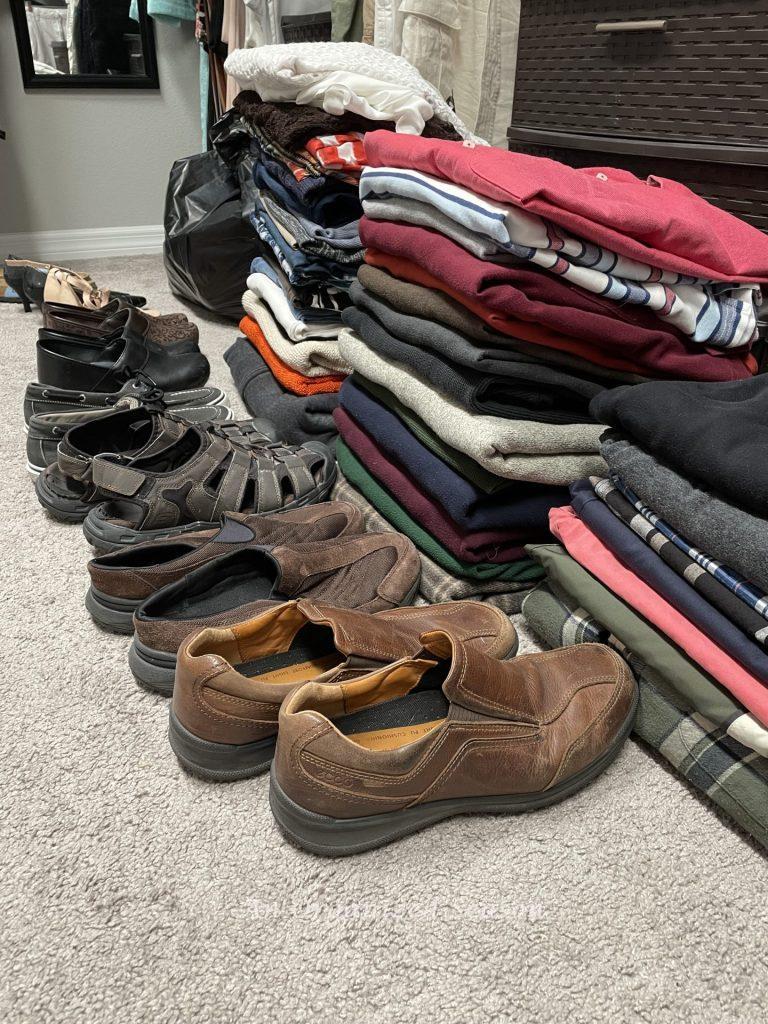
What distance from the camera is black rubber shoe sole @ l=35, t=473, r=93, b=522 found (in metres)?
1.26

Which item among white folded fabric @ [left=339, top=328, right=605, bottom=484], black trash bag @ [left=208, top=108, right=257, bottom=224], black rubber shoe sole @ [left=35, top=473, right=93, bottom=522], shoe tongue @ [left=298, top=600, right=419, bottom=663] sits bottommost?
black rubber shoe sole @ [left=35, top=473, right=93, bottom=522]

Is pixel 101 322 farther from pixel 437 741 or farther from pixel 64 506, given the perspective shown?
pixel 437 741

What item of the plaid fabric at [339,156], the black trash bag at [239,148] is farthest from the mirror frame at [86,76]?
the plaid fabric at [339,156]

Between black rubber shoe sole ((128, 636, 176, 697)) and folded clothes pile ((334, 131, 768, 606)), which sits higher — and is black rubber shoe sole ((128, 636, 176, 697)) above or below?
below

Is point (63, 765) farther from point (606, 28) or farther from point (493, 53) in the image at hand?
point (493, 53)

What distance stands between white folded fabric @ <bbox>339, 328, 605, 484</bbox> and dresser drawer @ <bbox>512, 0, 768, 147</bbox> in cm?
45

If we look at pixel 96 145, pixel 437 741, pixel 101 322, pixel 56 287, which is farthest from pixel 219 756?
pixel 96 145

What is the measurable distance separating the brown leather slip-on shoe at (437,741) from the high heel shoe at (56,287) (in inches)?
57.8

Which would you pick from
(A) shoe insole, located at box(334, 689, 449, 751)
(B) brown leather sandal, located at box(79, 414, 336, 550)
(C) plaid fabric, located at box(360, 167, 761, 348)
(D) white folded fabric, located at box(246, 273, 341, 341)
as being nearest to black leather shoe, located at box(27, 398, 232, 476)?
(B) brown leather sandal, located at box(79, 414, 336, 550)

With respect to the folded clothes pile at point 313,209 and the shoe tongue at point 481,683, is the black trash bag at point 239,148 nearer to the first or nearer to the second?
the folded clothes pile at point 313,209

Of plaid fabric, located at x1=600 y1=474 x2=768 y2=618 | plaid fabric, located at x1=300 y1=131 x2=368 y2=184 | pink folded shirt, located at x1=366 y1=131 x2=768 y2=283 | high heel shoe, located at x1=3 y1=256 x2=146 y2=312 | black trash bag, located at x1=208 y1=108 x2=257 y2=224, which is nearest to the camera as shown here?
plaid fabric, located at x1=600 y1=474 x2=768 y2=618

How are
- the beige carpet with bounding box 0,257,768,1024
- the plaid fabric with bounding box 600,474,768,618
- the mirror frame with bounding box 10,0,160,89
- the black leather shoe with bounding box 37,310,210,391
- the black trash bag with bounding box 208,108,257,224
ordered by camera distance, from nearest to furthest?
the beige carpet with bounding box 0,257,768,1024, the plaid fabric with bounding box 600,474,768,618, the black leather shoe with bounding box 37,310,210,391, the black trash bag with bounding box 208,108,257,224, the mirror frame with bounding box 10,0,160,89

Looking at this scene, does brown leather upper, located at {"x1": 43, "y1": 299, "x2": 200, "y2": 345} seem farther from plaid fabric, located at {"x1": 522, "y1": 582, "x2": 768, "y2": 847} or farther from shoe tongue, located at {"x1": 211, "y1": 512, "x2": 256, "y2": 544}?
plaid fabric, located at {"x1": 522, "y1": 582, "x2": 768, "y2": 847}

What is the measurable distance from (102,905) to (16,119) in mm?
3241
